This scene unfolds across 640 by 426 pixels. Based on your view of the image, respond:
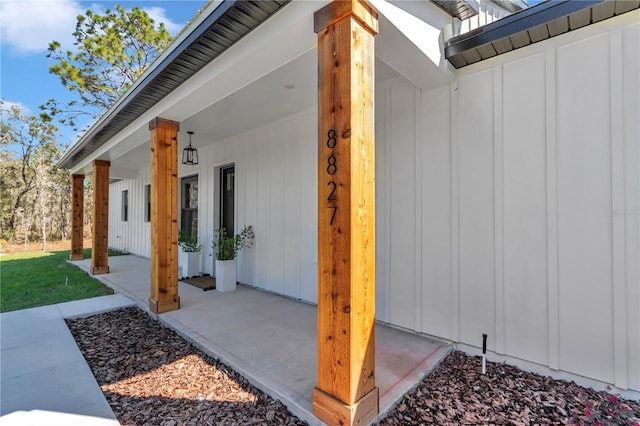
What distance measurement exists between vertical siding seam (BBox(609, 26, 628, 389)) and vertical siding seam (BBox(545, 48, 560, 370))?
33 cm

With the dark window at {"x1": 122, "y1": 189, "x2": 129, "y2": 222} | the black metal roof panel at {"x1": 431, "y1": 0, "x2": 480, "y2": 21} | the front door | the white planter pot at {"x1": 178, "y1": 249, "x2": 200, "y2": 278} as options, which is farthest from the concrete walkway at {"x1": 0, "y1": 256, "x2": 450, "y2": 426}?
the dark window at {"x1": 122, "y1": 189, "x2": 129, "y2": 222}

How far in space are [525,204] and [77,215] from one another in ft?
32.6

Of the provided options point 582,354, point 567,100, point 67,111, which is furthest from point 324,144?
point 67,111

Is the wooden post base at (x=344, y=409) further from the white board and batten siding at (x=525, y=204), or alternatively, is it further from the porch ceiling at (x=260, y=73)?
the porch ceiling at (x=260, y=73)

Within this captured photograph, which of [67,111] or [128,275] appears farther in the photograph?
[67,111]

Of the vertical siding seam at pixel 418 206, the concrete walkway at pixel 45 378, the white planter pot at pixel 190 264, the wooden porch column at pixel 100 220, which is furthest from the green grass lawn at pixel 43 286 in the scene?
the vertical siding seam at pixel 418 206

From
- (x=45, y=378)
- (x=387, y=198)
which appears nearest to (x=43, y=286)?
(x=45, y=378)

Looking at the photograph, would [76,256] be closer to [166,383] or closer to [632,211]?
[166,383]

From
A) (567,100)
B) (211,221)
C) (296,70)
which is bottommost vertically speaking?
(211,221)

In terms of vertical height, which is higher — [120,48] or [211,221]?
[120,48]

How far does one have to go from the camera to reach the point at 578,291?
234 centimetres

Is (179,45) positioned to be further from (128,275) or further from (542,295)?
(128,275)

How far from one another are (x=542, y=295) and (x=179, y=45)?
12.7 ft

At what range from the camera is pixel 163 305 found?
3943mm
